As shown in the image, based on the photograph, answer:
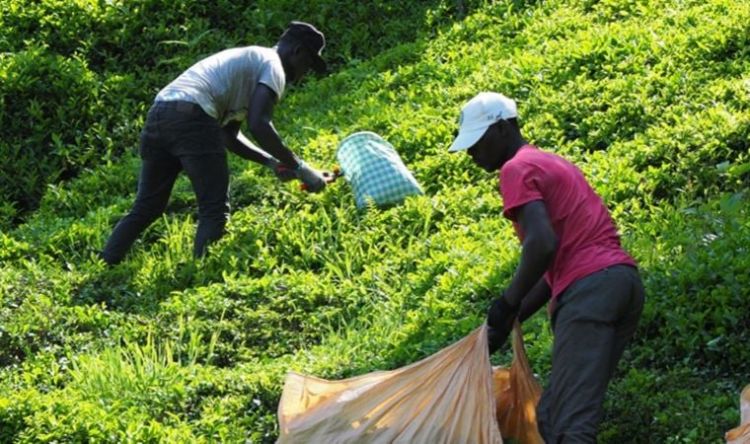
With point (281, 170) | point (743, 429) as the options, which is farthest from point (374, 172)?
point (743, 429)

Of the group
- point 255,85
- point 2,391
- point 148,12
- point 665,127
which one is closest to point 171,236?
point 255,85

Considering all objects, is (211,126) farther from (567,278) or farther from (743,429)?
(743,429)

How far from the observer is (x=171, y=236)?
9.27m

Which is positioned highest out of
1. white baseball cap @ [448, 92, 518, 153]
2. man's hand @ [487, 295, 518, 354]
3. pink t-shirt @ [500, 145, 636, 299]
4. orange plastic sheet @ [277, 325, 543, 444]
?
white baseball cap @ [448, 92, 518, 153]

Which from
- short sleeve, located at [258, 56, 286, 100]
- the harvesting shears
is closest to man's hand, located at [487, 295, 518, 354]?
short sleeve, located at [258, 56, 286, 100]

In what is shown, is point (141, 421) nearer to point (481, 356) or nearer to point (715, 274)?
point (481, 356)

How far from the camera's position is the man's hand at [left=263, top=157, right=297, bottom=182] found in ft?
29.7

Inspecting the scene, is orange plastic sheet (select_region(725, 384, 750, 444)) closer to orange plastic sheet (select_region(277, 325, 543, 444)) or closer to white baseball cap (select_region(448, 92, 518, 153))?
orange plastic sheet (select_region(277, 325, 543, 444))

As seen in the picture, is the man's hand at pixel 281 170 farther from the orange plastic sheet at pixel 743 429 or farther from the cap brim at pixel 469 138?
the orange plastic sheet at pixel 743 429

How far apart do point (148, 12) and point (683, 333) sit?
7.46 m

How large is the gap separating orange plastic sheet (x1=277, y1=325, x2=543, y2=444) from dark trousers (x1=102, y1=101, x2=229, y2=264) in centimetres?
309

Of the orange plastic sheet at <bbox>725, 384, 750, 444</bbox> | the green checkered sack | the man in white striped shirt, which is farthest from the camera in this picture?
the green checkered sack

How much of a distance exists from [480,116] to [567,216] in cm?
53

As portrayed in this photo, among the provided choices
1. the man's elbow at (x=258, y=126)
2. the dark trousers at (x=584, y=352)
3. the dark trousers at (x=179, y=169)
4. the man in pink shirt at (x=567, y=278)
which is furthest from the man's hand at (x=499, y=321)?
the dark trousers at (x=179, y=169)
